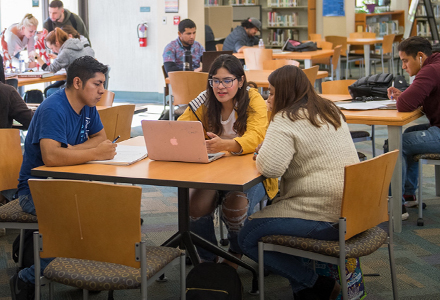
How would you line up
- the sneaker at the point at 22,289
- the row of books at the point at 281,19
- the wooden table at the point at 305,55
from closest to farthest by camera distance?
the sneaker at the point at 22,289
the wooden table at the point at 305,55
the row of books at the point at 281,19

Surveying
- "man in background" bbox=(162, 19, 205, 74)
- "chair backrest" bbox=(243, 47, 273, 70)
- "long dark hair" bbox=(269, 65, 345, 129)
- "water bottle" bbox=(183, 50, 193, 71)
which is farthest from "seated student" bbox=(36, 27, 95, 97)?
"long dark hair" bbox=(269, 65, 345, 129)

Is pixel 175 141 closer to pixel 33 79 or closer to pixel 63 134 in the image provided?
pixel 63 134

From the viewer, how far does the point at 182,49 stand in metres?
6.64

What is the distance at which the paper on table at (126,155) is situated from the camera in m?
2.37

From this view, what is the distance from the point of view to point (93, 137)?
273 centimetres

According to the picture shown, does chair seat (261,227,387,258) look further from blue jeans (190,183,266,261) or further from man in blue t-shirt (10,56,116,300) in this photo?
Result: man in blue t-shirt (10,56,116,300)

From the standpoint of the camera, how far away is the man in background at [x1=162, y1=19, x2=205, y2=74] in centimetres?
648

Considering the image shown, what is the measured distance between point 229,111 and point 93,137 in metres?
0.70

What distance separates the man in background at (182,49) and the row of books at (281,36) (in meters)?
5.26

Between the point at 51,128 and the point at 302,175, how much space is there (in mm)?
1083

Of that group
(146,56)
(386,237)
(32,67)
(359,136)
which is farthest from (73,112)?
(146,56)

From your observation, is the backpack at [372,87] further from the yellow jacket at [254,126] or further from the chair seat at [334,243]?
the chair seat at [334,243]

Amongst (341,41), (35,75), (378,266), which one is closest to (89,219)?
→ (378,266)

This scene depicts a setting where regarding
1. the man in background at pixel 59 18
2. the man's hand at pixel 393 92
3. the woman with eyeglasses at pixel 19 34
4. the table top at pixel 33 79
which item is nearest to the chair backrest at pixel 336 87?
the man's hand at pixel 393 92
